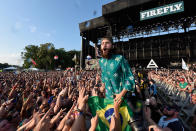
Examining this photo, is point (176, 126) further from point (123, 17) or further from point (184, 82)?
point (123, 17)

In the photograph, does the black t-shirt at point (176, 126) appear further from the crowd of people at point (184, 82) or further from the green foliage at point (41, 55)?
the green foliage at point (41, 55)

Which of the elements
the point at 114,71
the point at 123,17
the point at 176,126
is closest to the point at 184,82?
the point at 176,126

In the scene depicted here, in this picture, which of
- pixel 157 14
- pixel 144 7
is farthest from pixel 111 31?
pixel 157 14

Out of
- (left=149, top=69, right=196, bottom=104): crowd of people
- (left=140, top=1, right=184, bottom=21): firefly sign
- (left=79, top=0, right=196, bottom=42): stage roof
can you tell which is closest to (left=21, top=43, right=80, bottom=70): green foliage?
(left=79, top=0, right=196, bottom=42): stage roof

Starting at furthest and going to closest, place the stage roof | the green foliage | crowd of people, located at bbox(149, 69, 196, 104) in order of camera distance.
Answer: the green foliage → the stage roof → crowd of people, located at bbox(149, 69, 196, 104)

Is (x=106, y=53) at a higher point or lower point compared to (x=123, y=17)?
lower

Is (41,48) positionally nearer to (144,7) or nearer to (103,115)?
(144,7)

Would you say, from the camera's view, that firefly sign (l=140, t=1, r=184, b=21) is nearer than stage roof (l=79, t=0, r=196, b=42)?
Yes

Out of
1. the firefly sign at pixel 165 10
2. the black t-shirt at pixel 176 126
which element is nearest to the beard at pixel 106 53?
the black t-shirt at pixel 176 126

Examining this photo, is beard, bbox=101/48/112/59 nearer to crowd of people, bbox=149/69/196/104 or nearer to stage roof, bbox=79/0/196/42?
crowd of people, bbox=149/69/196/104

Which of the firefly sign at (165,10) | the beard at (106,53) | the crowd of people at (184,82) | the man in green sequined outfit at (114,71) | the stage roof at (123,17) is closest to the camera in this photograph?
the man in green sequined outfit at (114,71)

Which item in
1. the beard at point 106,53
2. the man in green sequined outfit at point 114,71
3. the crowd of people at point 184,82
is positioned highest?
the beard at point 106,53

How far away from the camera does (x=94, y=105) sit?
1.34 m

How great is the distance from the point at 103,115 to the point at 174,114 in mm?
1517
